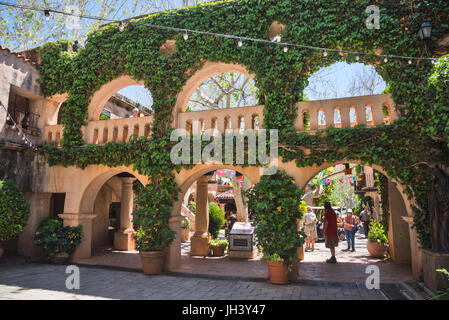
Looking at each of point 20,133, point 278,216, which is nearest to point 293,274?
point 278,216

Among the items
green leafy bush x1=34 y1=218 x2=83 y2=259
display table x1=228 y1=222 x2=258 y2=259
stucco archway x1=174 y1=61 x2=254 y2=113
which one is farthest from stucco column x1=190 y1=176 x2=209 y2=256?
green leafy bush x1=34 y1=218 x2=83 y2=259

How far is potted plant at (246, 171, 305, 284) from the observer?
7.00 meters

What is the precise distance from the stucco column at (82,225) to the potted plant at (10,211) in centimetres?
123

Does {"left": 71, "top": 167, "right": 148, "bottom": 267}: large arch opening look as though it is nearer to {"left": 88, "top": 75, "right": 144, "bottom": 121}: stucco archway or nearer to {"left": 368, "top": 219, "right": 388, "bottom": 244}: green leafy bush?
{"left": 88, "top": 75, "right": 144, "bottom": 121}: stucco archway

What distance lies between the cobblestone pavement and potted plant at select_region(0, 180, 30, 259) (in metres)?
1.13

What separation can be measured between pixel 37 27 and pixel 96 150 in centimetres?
1049

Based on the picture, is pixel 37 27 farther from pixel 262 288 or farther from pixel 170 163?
pixel 262 288

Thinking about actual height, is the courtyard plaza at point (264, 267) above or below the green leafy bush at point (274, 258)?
below

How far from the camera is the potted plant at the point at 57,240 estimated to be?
913cm

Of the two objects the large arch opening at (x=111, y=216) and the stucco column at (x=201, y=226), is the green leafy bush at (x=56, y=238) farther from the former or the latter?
the stucco column at (x=201, y=226)

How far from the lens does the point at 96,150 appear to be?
947cm

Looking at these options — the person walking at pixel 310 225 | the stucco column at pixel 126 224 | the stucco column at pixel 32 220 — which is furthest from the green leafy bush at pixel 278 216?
the stucco column at pixel 32 220

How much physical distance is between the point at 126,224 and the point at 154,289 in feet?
21.0

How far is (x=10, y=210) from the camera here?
8461mm
